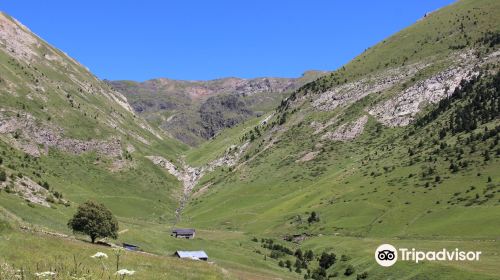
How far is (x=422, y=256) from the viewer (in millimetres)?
83750

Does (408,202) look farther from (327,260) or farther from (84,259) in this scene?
(84,259)

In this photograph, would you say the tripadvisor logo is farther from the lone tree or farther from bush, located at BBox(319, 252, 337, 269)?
the lone tree

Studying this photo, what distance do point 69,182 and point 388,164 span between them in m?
118

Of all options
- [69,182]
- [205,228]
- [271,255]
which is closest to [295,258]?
[271,255]

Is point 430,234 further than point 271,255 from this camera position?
No

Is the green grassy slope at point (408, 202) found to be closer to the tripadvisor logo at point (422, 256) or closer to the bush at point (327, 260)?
the tripadvisor logo at point (422, 256)

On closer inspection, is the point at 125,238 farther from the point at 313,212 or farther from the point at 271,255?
the point at 313,212

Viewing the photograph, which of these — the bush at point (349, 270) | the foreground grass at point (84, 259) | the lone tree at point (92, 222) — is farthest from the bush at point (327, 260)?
the foreground grass at point (84, 259)

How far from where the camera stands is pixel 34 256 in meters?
37.2

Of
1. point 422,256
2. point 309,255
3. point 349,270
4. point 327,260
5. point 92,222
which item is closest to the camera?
point 92,222

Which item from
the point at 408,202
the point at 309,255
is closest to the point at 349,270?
the point at 309,255

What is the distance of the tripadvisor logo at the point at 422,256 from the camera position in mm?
81000

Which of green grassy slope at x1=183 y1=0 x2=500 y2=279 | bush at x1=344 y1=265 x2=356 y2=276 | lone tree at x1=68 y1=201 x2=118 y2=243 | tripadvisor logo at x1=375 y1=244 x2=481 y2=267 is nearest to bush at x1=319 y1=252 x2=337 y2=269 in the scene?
green grassy slope at x1=183 y1=0 x2=500 y2=279

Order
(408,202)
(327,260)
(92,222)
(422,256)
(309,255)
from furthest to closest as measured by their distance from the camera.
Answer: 1. (408,202)
2. (309,255)
3. (327,260)
4. (422,256)
5. (92,222)
